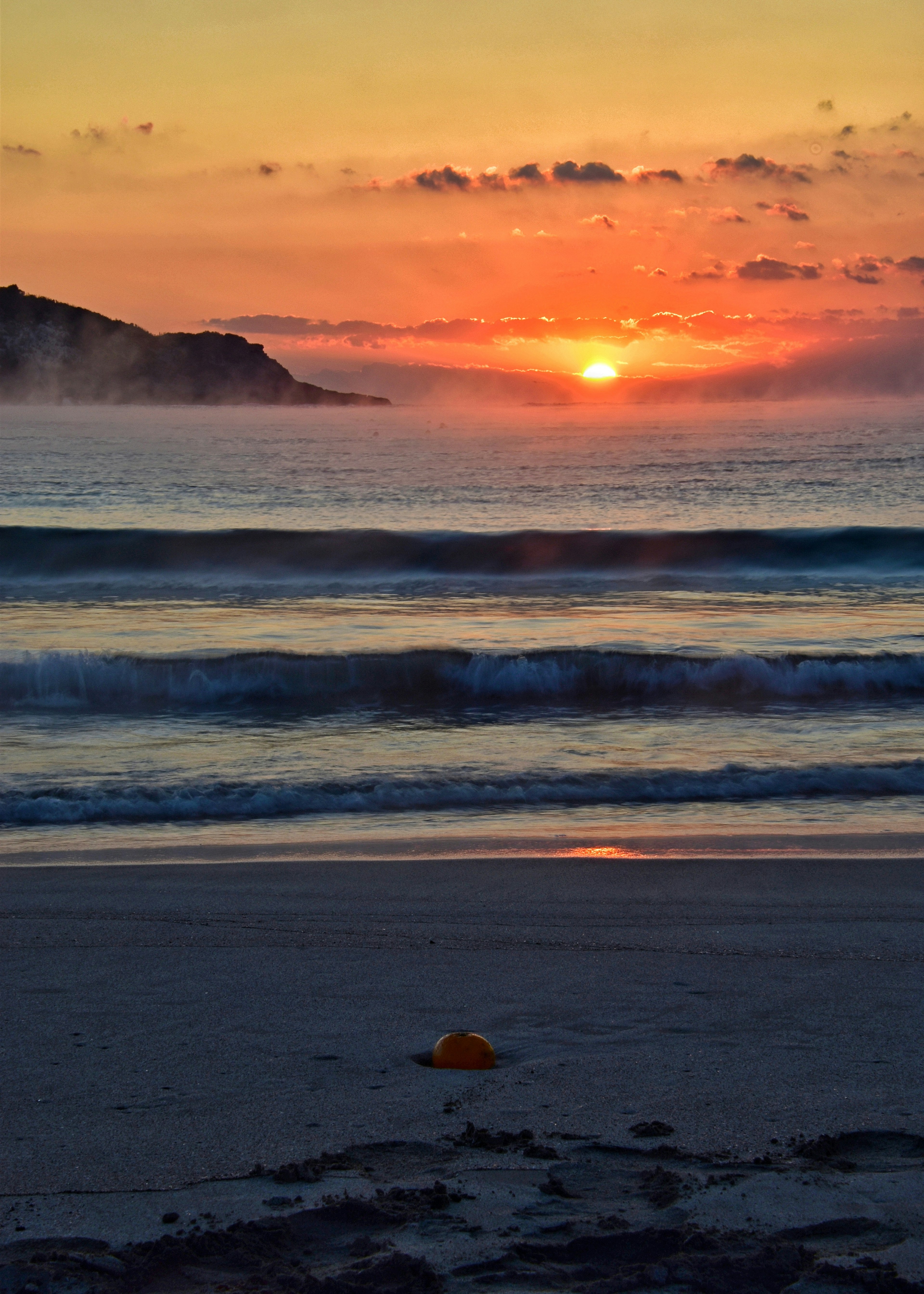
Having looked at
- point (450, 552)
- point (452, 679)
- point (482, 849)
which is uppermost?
point (450, 552)

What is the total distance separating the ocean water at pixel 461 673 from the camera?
7102mm

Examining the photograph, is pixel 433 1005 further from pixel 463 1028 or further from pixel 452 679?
pixel 452 679

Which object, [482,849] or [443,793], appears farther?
[443,793]

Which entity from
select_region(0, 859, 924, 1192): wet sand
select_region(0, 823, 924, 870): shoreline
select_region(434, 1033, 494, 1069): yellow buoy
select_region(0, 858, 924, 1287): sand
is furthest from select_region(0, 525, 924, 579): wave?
select_region(434, 1033, 494, 1069): yellow buoy

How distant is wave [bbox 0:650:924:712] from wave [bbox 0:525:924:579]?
10518mm

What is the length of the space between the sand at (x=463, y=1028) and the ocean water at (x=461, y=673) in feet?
3.27

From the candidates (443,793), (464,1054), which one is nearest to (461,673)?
(443,793)

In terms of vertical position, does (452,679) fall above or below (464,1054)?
above

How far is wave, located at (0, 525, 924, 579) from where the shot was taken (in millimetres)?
22812

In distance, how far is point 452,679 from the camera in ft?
38.9

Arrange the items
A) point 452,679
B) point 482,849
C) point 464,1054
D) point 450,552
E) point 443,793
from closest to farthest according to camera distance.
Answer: point 464,1054 < point 482,849 < point 443,793 < point 452,679 < point 450,552

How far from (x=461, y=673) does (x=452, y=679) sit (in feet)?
0.50

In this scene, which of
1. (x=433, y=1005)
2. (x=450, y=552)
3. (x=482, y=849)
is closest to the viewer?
(x=433, y=1005)

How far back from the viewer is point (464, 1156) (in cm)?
288
